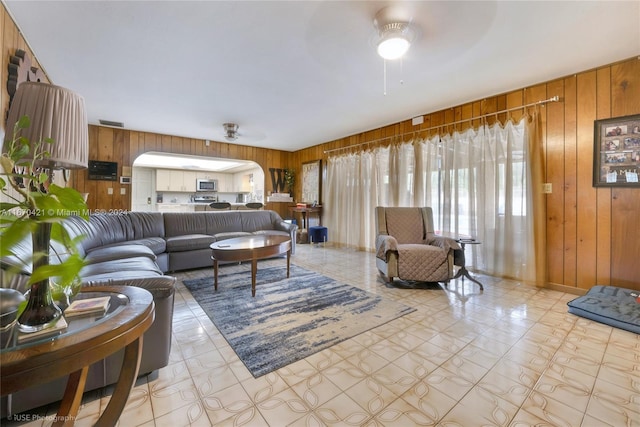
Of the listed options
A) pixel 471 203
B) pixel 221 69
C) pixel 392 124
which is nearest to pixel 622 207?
pixel 471 203

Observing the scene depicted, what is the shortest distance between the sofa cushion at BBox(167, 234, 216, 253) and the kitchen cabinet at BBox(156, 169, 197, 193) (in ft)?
15.3

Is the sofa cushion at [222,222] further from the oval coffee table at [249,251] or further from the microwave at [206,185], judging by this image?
the microwave at [206,185]

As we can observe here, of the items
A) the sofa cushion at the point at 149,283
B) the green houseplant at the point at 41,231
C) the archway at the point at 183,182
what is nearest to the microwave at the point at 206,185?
the archway at the point at 183,182

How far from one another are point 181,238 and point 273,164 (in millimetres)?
3720

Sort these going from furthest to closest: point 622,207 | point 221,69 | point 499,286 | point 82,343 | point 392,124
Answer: point 392,124, point 499,286, point 221,69, point 622,207, point 82,343

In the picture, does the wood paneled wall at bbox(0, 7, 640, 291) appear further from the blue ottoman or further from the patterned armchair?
the blue ottoman

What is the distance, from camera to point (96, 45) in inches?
92.0

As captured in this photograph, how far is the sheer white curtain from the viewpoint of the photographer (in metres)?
3.14

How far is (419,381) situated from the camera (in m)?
1.45

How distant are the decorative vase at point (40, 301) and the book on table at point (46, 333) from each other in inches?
0.8

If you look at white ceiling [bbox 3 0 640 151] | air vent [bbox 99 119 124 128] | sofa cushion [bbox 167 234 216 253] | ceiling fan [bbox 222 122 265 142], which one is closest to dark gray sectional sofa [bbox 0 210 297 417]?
sofa cushion [bbox 167 234 216 253]

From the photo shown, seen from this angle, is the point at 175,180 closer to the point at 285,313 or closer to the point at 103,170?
the point at 103,170

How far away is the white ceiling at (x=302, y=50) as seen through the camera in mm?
1889

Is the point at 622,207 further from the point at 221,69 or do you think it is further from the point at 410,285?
the point at 221,69
